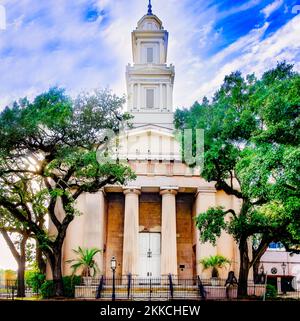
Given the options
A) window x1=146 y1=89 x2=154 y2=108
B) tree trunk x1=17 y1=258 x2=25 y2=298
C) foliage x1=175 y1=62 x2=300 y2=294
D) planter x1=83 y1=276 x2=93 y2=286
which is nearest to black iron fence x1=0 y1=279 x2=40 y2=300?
tree trunk x1=17 y1=258 x2=25 y2=298

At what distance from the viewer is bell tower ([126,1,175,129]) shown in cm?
4856

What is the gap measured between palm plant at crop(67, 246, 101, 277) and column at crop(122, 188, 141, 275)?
2190mm

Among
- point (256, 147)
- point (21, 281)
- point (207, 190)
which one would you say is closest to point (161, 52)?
point (207, 190)

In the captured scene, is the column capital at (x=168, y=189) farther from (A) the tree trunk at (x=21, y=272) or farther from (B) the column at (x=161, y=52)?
(B) the column at (x=161, y=52)

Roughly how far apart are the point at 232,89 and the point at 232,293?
13.0m

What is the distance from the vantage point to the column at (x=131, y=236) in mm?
33438

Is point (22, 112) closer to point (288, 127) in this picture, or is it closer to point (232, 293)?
point (288, 127)

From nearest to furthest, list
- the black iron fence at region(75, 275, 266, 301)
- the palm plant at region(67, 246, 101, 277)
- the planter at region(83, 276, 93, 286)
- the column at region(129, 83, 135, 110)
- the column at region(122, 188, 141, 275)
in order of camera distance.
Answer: the black iron fence at region(75, 275, 266, 301)
the planter at region(83, 276, 93, 286)
the palm plant at region(67, 246, 101, 277)
the column at region(122, 188, 141, 275)
the column at region(129, 83, 135, 110)

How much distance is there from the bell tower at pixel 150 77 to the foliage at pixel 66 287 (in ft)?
64.4

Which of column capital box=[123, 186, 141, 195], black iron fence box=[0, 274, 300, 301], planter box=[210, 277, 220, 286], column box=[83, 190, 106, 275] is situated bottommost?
black iron fence box=[0, 274, 300, 301]

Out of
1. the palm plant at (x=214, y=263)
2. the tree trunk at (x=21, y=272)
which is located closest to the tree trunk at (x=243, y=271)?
the palm plant at (x=214, y=263)

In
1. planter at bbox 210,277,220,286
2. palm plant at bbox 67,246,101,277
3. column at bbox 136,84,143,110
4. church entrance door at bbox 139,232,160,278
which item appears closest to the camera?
planter at bbox 210,277,220,286

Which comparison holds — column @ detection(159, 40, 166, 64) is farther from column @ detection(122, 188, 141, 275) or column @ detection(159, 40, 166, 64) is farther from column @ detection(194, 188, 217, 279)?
column @ detection(122, 188, 141, 275)

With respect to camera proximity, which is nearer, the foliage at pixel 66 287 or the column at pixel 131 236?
the foliage at pixel 66 287
